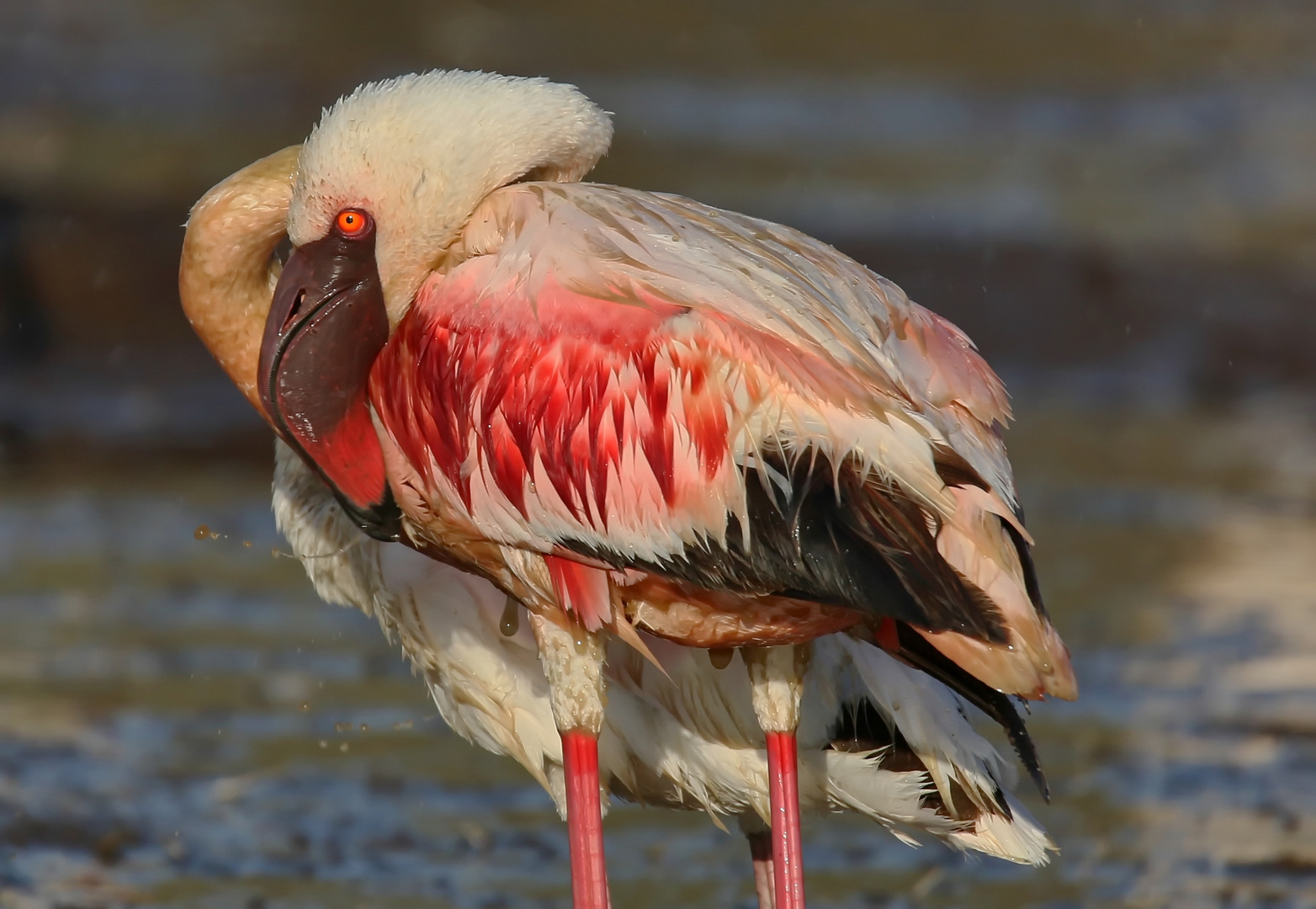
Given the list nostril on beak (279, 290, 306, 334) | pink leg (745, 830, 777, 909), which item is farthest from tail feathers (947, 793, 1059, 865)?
nostril on beak (279, 290, 306, 334)

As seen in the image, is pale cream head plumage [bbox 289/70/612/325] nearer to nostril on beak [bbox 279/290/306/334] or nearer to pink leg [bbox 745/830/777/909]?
nostril on beak [bbox 279/290/306/334]

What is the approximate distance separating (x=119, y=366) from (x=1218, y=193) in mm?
7875

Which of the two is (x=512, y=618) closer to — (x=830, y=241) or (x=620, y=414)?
(x=620, y=414)

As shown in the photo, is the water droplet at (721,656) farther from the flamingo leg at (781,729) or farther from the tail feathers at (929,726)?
the tail feathers at (929,726)

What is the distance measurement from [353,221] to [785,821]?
1421 millimetres

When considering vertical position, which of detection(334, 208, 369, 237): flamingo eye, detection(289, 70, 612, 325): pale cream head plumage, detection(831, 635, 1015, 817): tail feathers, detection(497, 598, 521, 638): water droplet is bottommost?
detection(831, 635, 1015, 817): tail feathers

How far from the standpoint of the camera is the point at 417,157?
3.56 m

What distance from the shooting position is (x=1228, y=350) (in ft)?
38.8

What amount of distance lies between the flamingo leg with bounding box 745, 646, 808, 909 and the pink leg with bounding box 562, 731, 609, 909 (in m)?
0.35

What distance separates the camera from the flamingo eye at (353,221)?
3592 millimetres

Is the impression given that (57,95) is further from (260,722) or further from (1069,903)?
(1069,903)

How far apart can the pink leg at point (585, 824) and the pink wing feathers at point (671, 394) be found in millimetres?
443

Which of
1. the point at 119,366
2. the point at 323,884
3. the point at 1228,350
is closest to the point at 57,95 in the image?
the point at 119,366

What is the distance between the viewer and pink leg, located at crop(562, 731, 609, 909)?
3.75 m
